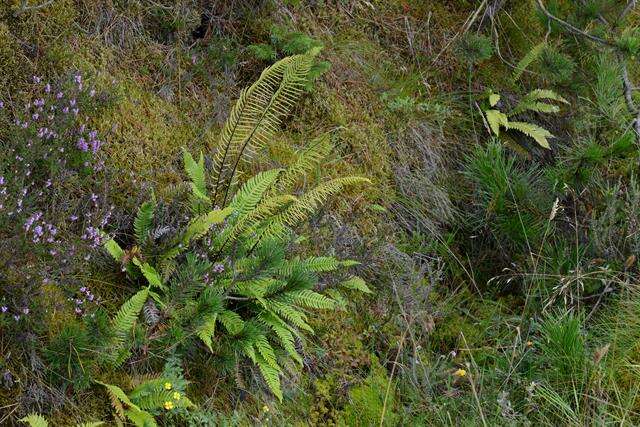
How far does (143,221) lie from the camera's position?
3871mm

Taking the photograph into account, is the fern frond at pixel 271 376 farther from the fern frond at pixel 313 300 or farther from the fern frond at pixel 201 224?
the fern frond at pixel 201 224

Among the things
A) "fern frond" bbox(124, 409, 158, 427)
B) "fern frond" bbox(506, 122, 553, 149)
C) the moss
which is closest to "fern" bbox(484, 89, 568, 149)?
"fern frond" bbox(506, 122, 553, 149)

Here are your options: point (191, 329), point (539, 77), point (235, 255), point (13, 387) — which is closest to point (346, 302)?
point (235, 255)

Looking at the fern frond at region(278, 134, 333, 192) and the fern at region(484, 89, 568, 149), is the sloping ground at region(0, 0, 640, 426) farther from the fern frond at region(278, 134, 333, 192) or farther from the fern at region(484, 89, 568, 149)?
the fern frond at region(278, 134, 333, 192)

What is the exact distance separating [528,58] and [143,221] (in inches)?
157

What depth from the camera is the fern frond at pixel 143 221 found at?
152 inches

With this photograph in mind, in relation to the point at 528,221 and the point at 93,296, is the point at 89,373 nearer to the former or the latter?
the point at 93,296

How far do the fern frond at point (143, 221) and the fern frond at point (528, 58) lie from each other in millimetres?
3872

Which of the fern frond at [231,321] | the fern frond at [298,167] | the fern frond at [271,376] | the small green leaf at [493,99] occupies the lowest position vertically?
the small green leaf at [493,99]

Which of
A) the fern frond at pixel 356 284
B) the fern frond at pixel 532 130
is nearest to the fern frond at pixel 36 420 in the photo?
the fern frond at pixel 356 284

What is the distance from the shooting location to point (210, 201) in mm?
4168

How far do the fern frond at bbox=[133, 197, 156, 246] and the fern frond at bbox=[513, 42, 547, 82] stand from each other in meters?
3.87

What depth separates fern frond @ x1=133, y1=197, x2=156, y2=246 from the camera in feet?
12.6

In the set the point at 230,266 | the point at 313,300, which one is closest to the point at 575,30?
→ the point at 313,300
